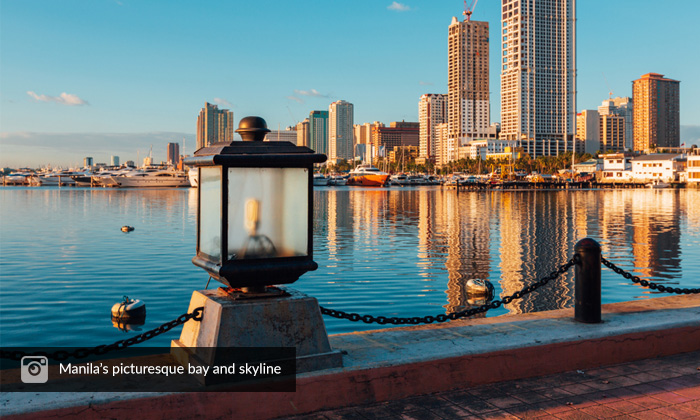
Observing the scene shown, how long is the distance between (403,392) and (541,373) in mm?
A: 1490

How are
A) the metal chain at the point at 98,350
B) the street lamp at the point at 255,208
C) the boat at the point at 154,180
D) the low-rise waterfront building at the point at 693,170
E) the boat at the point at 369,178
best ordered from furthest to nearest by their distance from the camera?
the boat at the point at 154,180 → the boat at the point at 369,178 → the low-rise waterfront building at the point at 693,170 → the street lamp at the point at 255,208 → the metal chain at the point at 98,350

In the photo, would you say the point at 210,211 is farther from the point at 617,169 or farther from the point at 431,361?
the point at 617,169

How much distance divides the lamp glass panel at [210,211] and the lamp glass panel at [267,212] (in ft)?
0.48

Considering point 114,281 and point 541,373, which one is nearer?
point 541,373

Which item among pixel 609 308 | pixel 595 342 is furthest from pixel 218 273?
pixel 609 308

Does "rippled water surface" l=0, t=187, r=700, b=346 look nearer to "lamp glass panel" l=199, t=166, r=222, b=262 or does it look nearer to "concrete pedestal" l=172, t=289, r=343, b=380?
"lamp glass panel" l=199, t=166, r=222, b=262

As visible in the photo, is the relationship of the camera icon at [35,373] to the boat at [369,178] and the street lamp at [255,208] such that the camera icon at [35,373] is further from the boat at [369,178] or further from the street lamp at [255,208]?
the boat at [369,178]

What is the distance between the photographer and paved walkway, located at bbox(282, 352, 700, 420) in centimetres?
470

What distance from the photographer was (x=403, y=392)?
16.6 feet

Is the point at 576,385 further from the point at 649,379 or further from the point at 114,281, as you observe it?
the point at 114,281

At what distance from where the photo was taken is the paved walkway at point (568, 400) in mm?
4695

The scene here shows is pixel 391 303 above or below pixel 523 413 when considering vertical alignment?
below

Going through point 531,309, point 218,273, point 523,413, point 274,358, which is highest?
point 218,273

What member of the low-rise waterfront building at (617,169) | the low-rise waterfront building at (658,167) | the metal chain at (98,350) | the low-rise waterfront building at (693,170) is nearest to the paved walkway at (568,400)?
the metal chain at (98,350)
